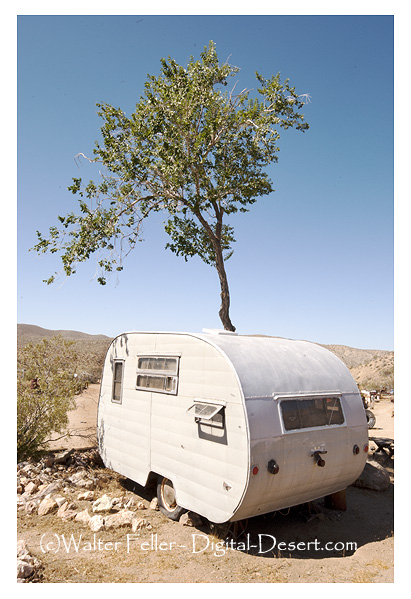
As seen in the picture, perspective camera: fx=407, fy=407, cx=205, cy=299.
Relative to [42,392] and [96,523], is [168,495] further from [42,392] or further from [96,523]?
[42,392]

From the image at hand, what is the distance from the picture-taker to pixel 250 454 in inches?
242

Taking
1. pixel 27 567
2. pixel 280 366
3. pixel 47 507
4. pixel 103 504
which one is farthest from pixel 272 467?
pixel 47 507

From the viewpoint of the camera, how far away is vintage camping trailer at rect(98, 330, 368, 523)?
640cm

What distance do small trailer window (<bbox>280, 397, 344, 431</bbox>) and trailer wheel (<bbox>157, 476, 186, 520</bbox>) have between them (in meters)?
Result: 2.83

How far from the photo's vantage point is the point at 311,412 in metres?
7.21

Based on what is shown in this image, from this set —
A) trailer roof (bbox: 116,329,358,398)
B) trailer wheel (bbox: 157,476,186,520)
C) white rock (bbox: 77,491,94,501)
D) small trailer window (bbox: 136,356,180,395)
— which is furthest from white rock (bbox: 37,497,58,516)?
trailer roof (bbox: 116,329,358,398)

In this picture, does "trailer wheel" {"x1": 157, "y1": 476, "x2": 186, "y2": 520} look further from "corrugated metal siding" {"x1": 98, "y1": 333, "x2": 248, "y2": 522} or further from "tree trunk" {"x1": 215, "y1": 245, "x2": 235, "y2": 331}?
"tree trunk" {"x1": 215, "y1": 245, "x2": 235, "y2": 331}

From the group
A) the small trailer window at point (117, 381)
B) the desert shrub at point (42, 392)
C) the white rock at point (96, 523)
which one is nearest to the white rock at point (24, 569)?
the white rock at point (96, 523)

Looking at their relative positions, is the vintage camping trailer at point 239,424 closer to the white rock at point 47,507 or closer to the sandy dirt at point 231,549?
the sandy dirt at point 231,549

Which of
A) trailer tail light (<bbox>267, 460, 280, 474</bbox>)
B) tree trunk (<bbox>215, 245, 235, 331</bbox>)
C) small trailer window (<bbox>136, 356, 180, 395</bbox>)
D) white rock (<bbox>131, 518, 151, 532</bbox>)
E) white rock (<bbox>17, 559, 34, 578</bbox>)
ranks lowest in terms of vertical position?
white rock (<bbox>131, 518, 151, 532</bbox>)

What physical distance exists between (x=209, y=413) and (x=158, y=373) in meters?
1.96

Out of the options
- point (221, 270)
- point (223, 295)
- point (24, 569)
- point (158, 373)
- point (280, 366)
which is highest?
point (221, 270)

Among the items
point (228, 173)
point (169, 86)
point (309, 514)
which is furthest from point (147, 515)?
point (169, 86)
